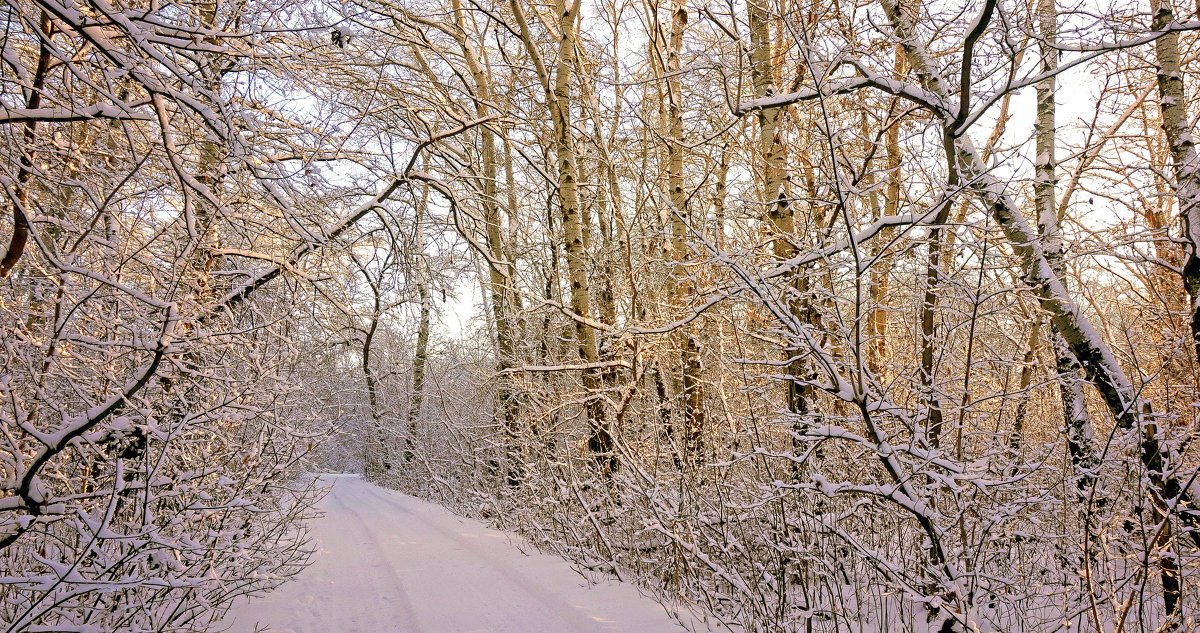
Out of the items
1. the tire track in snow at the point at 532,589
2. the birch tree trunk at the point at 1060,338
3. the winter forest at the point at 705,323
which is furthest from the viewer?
the tire track in snow at the point at 532,589

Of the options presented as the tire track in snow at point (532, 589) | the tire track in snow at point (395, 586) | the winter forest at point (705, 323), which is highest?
the winter forest at point (705, 323)

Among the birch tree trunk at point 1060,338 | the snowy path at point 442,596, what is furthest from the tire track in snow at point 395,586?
the birch tree trunk at point 1060,338

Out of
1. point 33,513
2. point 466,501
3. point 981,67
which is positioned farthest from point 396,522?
point 981,67

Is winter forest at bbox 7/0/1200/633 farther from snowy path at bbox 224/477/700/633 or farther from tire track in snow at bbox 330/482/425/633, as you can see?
tire track in snow at bbox 330/482/425/633

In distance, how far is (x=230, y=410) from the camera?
3.80m

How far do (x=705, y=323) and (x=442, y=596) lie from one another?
346 cm

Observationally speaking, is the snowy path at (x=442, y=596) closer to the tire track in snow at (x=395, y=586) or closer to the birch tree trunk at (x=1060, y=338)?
the tire track in snow at (x=395, y=586)

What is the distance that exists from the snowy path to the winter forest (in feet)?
1.19

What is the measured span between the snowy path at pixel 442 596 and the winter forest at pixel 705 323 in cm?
36

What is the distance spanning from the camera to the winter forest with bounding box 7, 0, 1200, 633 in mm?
A: 3057

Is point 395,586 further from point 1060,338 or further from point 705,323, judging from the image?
point 1060,338

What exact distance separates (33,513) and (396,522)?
803cm

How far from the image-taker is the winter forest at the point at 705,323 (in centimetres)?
306

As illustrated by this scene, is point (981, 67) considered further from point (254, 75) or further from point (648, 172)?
point (648, 172)
